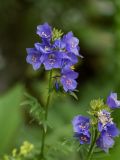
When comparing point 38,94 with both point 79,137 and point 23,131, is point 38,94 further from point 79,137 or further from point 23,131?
point 79,137

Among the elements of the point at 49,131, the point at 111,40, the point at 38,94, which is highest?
the point at 111,40

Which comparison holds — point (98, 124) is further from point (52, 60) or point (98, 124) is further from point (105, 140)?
point (52, 60)

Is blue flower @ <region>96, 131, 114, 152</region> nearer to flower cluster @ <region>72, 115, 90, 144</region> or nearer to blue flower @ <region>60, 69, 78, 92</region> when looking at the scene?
flower cluster @ <region>72, 115, 90, 144</region>

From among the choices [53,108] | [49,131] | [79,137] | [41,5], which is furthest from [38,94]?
[79,137]

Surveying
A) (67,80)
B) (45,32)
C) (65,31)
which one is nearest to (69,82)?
(67,80)

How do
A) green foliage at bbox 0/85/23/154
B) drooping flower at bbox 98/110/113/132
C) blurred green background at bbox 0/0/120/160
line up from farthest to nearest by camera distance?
blurred green background at bbox 0/0/120/160 < green foliage at bbox 0/85/23/154 < drooping flower at bbox 98/110/113/132

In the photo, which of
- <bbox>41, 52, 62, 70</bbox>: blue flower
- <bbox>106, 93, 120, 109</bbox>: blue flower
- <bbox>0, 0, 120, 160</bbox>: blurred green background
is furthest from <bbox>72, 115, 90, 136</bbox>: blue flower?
<bbox>0, 0, 120, 160</bbox>: blurred green background
